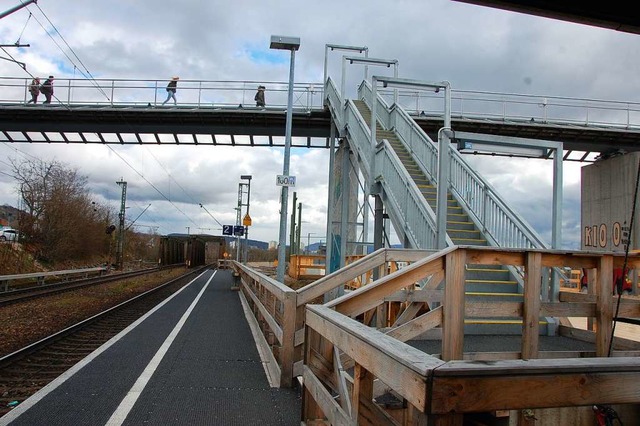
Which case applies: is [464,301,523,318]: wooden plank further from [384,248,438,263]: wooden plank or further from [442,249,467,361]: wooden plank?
[384,248,438,263]: wooden plank

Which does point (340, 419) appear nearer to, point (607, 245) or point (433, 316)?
point (433, 316)

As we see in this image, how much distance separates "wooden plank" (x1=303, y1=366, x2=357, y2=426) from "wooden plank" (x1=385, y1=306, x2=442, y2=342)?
1478 mm

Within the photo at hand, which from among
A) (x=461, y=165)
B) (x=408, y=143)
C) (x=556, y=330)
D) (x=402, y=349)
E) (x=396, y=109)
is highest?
(x=396, y=109)

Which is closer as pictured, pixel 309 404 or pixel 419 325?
pixel 309 404

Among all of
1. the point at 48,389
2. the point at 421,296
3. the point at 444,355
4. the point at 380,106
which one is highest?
the point at 380,106

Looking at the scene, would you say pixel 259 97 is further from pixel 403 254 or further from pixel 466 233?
pixel 403 254

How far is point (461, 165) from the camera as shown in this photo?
1070 centimetres

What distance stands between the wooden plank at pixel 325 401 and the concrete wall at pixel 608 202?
18760mm

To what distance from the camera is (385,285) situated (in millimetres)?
4625

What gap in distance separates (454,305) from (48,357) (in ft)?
22.8

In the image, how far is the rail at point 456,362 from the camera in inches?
80.2

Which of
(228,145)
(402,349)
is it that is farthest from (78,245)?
(402,349)

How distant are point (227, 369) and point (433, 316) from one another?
3.06 m

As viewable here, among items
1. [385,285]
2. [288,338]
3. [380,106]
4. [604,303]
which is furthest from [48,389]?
[380,106]
